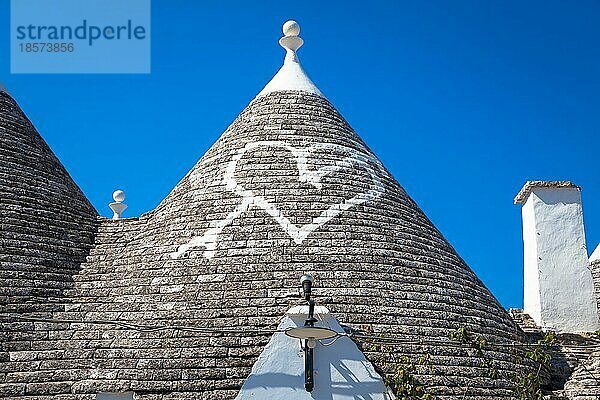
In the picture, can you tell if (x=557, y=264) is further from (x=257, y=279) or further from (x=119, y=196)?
(x=119, y=196)

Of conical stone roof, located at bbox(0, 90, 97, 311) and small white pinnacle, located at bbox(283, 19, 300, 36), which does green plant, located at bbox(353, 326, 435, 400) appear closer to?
conical stone roof, located at bbox(0, 90, 97, 311)

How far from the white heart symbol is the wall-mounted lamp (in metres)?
1.55

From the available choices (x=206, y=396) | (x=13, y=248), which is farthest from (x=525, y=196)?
(x=13, y=248)

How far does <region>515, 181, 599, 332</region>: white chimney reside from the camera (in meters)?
13.1

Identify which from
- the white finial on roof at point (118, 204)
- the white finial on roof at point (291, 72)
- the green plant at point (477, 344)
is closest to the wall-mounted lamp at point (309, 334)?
the green plant at point (477, 344)

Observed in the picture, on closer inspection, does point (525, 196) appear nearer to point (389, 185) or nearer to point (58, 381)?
point (389, 185)

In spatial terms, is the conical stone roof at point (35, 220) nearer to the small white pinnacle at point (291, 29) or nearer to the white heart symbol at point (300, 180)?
the white heart symbol at point (300, 180)

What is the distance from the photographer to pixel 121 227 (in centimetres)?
1341

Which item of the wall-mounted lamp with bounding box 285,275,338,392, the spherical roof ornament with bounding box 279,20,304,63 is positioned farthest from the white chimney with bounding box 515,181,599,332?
the wall-mounted lamp with bounding box 285,275,338,392

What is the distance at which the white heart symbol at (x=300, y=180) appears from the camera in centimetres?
1138

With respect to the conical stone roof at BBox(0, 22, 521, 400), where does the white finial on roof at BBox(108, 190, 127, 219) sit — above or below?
above

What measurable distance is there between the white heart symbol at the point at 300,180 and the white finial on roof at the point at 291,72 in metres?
1.43

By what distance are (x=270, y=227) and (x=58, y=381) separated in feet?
10.5

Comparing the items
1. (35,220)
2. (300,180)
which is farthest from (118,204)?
(300,180)
